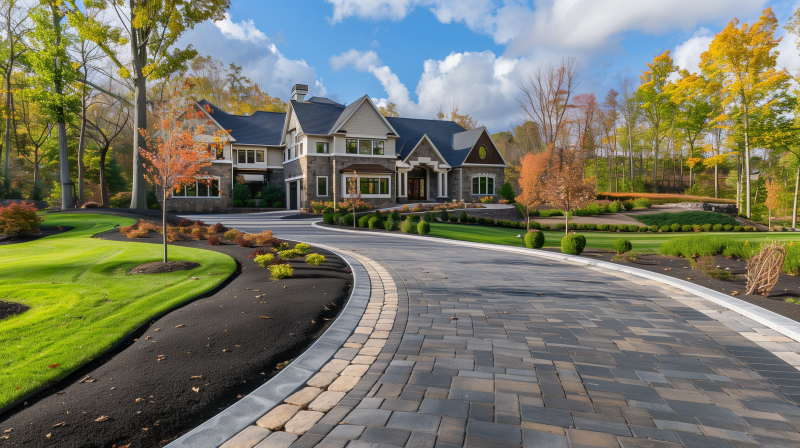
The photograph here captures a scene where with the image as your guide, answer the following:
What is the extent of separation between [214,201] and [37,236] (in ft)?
64.3

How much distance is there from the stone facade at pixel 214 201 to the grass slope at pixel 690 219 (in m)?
31.6

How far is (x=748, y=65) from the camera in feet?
87.4

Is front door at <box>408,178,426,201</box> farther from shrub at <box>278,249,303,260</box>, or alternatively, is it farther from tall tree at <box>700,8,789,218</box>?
shrub at <box>278,249,303,260</box>

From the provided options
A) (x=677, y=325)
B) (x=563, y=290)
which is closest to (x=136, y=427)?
(x=677, y=325)

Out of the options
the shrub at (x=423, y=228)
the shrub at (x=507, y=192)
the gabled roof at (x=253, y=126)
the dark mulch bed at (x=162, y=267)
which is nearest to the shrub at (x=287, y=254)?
the dark mulch bed at (x=162, y=267)

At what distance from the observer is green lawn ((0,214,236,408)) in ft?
11.4

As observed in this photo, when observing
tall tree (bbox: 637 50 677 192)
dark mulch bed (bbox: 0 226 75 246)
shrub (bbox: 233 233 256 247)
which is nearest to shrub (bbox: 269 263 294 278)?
shrub (bbox: 233 233 256 247)

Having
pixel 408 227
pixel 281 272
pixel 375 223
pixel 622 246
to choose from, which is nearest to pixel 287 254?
pixel 281 272

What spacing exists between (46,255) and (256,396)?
888 centimetres

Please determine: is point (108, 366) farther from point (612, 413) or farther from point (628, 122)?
point (628, 122)

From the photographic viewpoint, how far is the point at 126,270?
24.1 ft

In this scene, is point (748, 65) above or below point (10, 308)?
above

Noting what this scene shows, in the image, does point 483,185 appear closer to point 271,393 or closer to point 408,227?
point 408,227

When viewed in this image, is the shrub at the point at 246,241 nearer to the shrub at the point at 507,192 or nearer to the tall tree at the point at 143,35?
the tall tree at the point at 143,35
